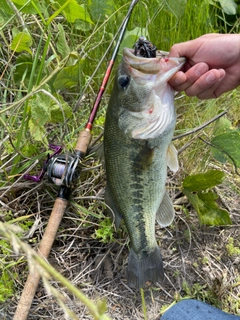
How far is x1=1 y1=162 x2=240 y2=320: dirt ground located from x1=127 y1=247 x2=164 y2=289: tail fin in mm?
258

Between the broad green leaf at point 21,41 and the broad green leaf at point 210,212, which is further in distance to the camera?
the broad green leaf at point 210,212

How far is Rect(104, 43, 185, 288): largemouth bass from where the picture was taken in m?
1.59

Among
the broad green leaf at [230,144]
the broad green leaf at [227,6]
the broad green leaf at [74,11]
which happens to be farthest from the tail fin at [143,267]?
the broad green leaf at [227,6]

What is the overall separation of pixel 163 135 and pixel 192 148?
965 mm

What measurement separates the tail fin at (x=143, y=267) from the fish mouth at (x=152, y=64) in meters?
0.85

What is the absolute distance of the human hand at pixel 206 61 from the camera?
67.4 inches

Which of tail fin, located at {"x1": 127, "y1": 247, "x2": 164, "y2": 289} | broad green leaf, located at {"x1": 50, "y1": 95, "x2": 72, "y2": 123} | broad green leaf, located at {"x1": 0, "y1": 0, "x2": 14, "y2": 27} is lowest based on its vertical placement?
tail fin, located at {"x1": 127, "y1": 247, "x2": 164, "y2": 289}

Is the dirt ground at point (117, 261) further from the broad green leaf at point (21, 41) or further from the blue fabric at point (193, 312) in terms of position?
the broad green leaf at point (21, 41)

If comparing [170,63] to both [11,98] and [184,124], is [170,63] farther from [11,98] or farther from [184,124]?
[11,98]

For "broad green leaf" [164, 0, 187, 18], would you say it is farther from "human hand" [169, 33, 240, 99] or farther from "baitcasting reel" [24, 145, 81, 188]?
"baitcasting reel" [24, 145, 81, 188]

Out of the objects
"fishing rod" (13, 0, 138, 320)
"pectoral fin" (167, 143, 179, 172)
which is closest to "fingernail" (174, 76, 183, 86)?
"pectoral fin" (167, 143, 179, 172)

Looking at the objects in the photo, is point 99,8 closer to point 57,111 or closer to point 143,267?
point 57,111

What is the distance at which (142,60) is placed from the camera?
1509mm

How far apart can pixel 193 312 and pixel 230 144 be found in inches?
35.7
